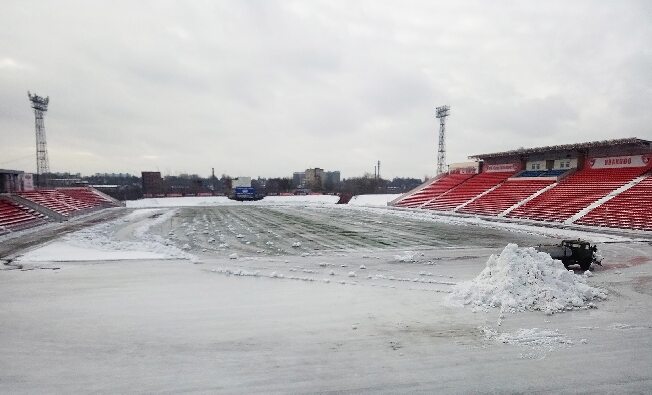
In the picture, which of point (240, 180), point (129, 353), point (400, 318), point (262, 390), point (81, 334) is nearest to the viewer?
point (262, 390)

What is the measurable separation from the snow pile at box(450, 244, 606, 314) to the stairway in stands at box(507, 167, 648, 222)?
864 inches

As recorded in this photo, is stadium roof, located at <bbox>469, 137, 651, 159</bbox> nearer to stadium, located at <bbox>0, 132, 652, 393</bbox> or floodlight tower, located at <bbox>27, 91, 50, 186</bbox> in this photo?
stadium, located at <bbox>0, 132, 652, 393</bbox>

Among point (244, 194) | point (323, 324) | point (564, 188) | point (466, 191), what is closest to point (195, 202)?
point (244, 194)

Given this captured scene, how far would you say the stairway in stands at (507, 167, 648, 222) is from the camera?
29594mm

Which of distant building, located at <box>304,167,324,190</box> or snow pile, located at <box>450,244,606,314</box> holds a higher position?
distant building, located at <box>304,167,324,190</box>

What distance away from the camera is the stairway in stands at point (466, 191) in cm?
4144

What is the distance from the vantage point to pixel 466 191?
145 ft

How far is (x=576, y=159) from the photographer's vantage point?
3691 cm

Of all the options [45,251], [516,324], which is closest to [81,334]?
[516,324]

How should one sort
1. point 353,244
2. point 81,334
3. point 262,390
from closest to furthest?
1. point 262,390
2. point 81,334
3. point 353,244

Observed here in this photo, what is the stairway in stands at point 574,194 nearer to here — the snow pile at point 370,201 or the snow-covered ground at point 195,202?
the snow pile at point 370,201

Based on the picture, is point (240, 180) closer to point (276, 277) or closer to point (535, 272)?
point (276, 277)

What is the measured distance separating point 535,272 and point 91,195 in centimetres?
5659

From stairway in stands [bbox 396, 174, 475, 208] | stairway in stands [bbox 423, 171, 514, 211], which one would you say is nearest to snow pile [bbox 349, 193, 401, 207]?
stairway in stands [bbox 396, 174, 475, 208]
